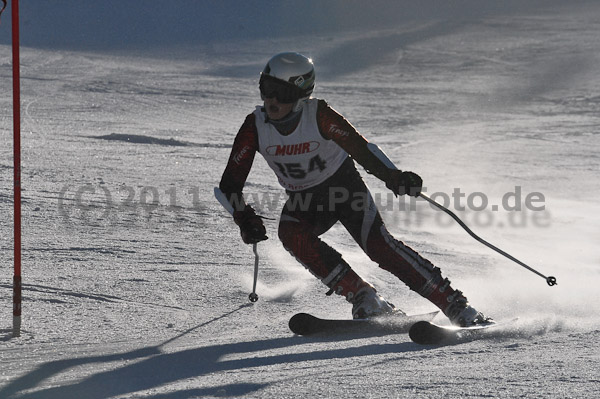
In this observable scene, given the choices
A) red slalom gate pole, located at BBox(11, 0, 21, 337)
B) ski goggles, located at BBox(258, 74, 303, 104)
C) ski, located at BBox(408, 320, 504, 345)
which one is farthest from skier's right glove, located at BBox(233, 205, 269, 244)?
red slalom gate pole, located at BBox(11, 0, 21, 337)

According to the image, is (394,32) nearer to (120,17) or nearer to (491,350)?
(120,17)

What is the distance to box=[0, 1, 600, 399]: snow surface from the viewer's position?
3443 millimetres

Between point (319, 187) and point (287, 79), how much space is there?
23.8 inches

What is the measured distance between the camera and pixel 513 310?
487cm

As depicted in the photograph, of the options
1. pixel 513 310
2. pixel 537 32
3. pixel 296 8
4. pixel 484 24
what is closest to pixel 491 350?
pixel 513 310

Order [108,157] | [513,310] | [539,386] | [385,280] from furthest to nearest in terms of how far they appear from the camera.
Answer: [108,157] → [385,280] → [513,310] → [539,386]

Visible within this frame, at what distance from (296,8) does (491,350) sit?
27573 mm

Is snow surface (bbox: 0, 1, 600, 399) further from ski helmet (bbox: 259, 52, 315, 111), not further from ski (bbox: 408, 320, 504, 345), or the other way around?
ski helmet (bbox: 259, 52, 315, 111)

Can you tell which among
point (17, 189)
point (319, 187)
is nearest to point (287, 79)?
point (319, 187)

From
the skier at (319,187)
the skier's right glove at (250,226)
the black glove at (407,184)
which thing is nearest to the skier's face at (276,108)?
the skier at (319,187)

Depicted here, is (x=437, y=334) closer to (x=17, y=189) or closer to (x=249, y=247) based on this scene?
(x=17, y=189)

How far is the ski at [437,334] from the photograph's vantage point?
3.88m

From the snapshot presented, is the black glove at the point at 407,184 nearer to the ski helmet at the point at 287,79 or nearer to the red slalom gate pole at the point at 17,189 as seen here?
the ski helmet at the point at 287,79

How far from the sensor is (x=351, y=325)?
4234mm
